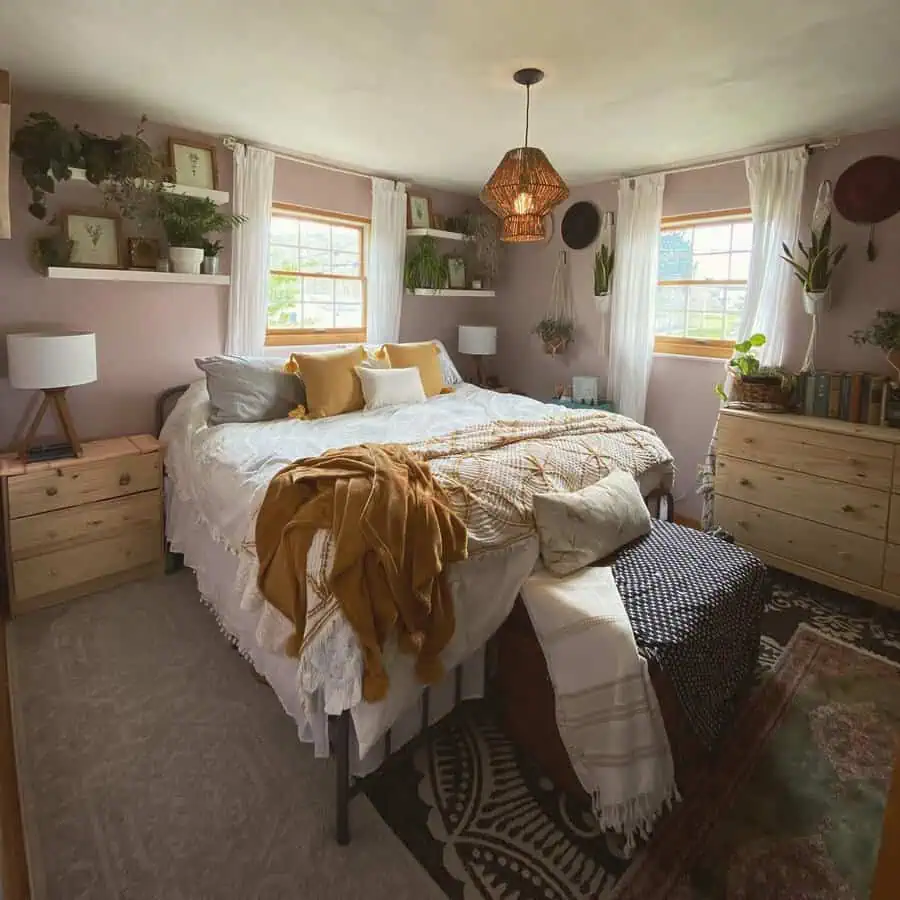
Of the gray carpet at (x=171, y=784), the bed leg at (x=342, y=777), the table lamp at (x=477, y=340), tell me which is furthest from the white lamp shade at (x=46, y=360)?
the table lamp at (x=477, y=340)

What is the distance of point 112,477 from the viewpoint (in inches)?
114

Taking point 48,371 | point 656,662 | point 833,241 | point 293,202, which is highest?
point 293,202

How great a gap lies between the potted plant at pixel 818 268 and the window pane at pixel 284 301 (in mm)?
3002

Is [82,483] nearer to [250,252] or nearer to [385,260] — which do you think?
[250,252]

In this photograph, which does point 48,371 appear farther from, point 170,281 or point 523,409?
point 523,409

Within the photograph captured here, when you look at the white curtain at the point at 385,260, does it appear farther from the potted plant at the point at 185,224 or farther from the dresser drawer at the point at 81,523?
the dresser drawer at the point at 81,523

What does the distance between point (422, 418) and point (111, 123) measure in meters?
2.16

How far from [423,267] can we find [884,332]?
113 inches

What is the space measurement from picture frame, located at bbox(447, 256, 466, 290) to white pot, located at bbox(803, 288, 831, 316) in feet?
8.02

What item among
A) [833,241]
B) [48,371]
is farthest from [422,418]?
[833,241]

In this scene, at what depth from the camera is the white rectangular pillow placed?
11.3ft

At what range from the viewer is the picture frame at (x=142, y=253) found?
3.11 meters

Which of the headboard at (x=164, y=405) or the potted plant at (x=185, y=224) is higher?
the potted plant at (x=185, y=224)

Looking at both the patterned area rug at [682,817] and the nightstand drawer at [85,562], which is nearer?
the patterned area rug at [682,817]
